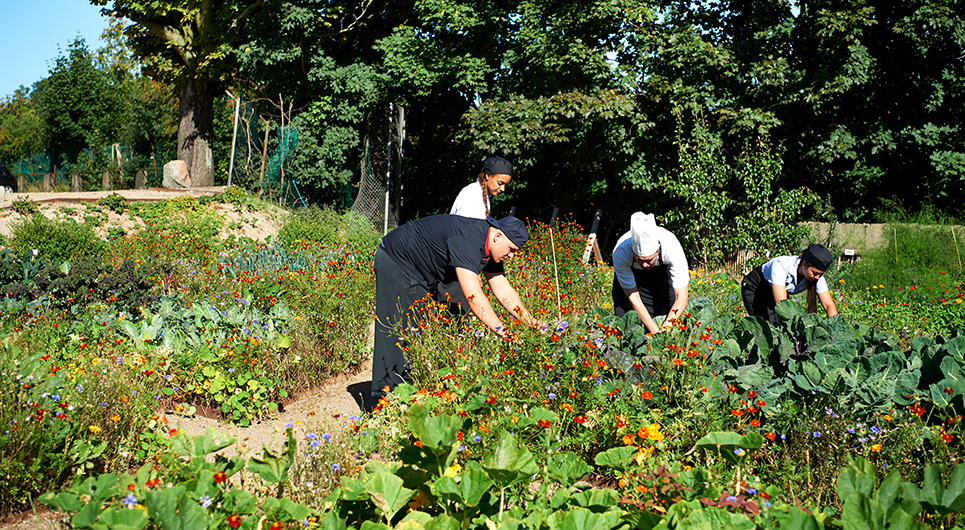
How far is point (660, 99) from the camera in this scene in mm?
10688

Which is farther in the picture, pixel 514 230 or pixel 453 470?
pixel 514 230

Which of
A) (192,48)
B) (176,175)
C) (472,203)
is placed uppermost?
(192,48)

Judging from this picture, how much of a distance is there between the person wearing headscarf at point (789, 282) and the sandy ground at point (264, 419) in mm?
2665

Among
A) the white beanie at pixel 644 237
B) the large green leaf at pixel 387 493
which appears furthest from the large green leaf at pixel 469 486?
the white beanie at pixel 644 237

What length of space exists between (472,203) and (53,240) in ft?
17.9

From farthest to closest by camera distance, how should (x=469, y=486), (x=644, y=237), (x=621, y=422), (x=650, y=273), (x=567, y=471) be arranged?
(x=650, y=273), (x=644, y=237), (x=621, y=422), (x=567, y=471), (x=469, y=486)

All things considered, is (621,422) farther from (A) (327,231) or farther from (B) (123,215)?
(B) (123,215)

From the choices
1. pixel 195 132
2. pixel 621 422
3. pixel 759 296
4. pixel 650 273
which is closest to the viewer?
pixel 621 422

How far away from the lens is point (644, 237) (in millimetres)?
3709

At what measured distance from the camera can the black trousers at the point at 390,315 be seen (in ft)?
11.7

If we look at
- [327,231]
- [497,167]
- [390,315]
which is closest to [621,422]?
[390,315]

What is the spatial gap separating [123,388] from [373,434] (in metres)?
1.21

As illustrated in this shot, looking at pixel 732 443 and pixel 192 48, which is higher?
pixel 192 48

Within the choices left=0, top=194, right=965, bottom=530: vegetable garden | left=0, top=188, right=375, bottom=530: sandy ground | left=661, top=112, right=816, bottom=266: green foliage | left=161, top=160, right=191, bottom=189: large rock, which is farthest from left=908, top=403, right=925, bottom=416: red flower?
left=161, top=160, right=191, bottom=189: large rock
